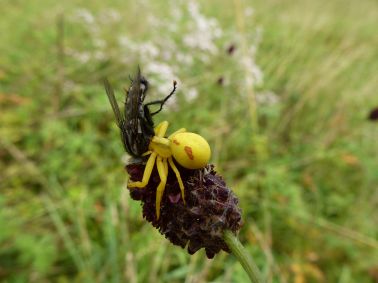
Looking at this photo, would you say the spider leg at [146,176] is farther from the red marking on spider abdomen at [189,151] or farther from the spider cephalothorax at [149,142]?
the red marking on spider abdomen at [189,151]

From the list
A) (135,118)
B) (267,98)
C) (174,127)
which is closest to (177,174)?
(135,118)

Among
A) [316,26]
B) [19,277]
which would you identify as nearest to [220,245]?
[19,277]

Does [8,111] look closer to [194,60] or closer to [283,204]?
[194,60]

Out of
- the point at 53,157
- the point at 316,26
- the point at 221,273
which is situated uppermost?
the point at 316,26

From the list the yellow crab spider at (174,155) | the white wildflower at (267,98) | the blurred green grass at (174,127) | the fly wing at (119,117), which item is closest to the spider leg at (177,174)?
the yellow crab spider at (174,155)

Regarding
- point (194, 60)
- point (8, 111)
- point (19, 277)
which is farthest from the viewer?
point (194, 60)

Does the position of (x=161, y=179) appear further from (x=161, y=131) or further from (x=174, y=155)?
(x=161, y=131)
